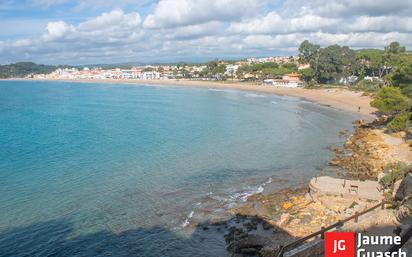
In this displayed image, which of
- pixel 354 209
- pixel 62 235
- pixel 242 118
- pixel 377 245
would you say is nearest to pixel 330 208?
pixel 354 209

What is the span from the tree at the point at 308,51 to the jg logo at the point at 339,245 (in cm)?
9832

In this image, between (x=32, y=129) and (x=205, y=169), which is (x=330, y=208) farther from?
(x=32, y=129)

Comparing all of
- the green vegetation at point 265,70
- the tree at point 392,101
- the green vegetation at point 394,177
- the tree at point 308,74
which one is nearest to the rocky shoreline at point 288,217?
the green vegetation at point 394,177

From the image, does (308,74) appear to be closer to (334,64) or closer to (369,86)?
(334,64)

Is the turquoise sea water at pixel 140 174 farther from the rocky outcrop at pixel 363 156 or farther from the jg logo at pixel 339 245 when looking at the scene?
the jg logo at pixel 339 245

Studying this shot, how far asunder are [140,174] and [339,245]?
69.5 ft

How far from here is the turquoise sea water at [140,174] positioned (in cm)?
2005

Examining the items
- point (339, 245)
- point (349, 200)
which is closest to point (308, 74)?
point (349, 200)

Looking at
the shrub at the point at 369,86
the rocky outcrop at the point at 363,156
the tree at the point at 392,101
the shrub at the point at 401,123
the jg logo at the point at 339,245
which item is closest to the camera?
the jg logo at the point at 339,245

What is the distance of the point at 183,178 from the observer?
29.3 metres

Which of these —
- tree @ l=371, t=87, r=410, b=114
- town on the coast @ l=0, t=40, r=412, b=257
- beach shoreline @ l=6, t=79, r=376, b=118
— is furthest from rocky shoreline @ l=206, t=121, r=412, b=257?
beach shoreline @ l=6, t=79, r=376, b=118

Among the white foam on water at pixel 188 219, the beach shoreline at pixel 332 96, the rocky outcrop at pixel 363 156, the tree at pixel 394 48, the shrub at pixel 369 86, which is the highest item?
the tree at pixel 394 48

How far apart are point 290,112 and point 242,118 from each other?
9755 millimetres

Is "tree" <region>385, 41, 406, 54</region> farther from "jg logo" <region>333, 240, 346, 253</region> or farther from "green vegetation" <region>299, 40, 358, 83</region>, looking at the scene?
"jg logo" <region>333, 240, 346, 253</region>
